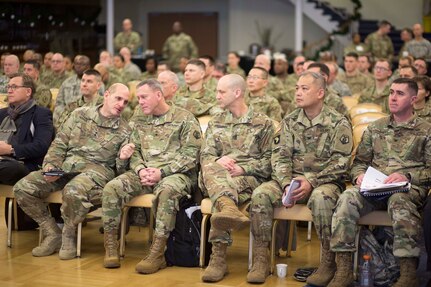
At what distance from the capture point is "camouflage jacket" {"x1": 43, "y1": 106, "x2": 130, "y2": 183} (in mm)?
6992

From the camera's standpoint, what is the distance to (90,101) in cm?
808

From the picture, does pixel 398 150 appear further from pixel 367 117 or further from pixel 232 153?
pixel 367 117

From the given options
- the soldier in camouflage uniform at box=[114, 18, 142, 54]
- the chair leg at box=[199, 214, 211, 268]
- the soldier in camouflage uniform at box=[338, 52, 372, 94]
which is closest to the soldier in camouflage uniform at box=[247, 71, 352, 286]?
the chair leg at box=[199, 214, 211, 268]

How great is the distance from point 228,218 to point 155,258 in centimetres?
71

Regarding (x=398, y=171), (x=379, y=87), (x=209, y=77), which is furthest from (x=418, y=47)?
(x=398, y=171)

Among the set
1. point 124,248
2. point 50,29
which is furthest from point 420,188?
point 50,29

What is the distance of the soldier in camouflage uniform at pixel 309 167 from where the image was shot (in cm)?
602

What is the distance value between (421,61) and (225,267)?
5991mm

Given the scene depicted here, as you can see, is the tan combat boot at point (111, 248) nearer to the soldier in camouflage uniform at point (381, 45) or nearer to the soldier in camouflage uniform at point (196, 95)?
the soldier in camouflage uniform at point (196, 95)

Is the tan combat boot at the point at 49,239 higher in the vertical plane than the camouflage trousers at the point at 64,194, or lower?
lower

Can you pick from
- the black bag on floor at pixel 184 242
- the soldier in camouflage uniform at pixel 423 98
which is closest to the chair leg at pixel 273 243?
the black bag on floor at pixel 184 242

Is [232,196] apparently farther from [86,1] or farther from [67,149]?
[86,1]

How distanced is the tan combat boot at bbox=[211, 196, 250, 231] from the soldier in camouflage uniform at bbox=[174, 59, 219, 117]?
2.79m

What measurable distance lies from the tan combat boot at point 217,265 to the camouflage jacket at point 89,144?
1167 millimetres
